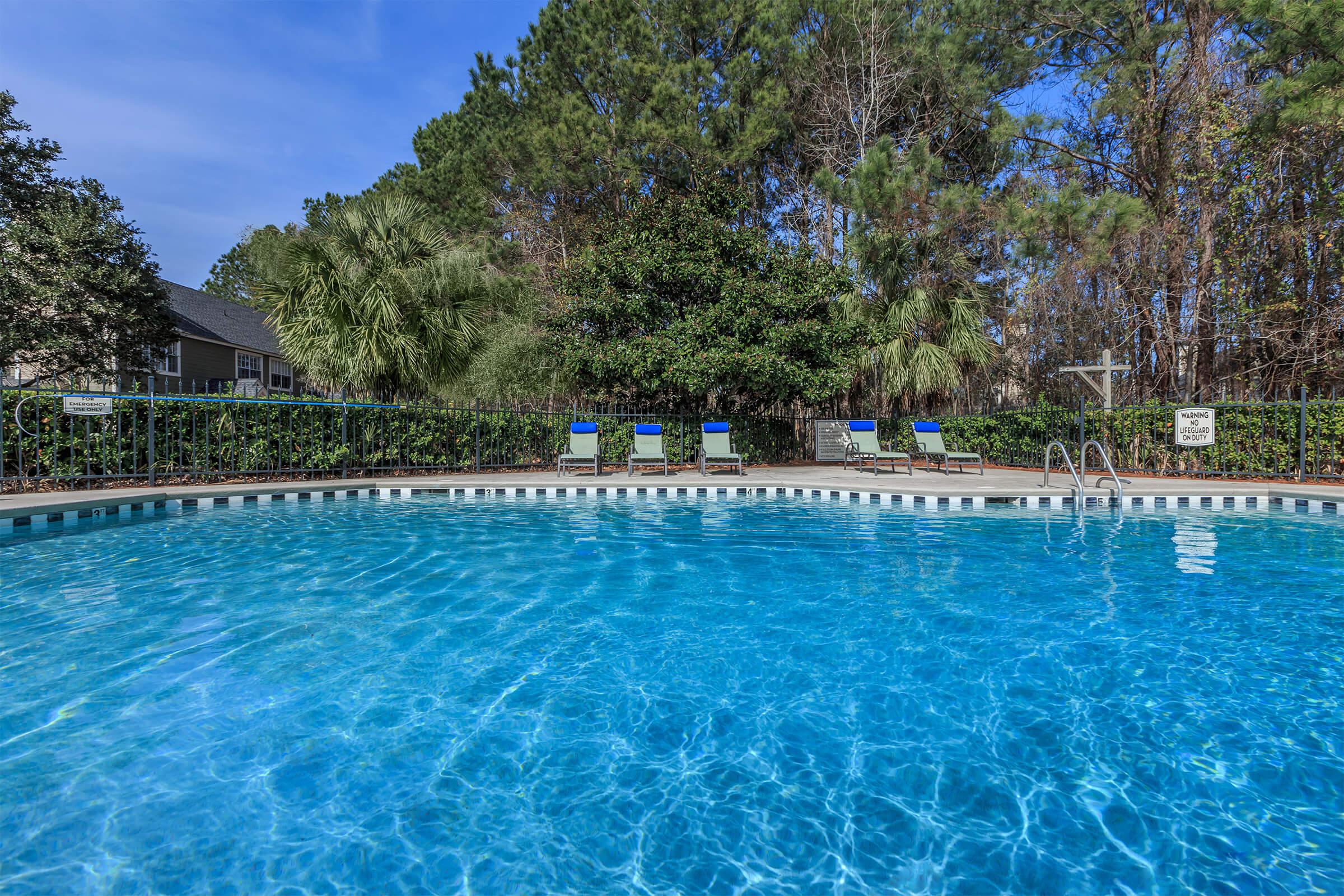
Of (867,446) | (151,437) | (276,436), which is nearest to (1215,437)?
(867,446)

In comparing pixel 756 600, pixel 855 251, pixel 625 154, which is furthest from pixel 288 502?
pixel 855 251

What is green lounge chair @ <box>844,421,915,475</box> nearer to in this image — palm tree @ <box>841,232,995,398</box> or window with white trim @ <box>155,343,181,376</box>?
palm tree @ <box>841,232,995,398</box>

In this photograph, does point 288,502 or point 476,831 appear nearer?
point 476,831

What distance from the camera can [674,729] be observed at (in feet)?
8.39

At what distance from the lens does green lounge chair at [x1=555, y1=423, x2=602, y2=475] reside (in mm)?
11500

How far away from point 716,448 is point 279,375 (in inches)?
1127

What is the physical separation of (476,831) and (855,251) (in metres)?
14.6

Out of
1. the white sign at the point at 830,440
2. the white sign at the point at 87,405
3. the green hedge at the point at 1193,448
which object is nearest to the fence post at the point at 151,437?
the white sign at the point at 87,405

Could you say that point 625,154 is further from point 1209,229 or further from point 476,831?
point 476,831

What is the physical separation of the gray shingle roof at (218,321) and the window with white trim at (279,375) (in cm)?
98

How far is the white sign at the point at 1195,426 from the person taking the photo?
966 centimetres

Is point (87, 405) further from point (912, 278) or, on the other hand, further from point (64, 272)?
point (912, 278)

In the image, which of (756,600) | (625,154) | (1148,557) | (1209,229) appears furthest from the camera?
(625,154)

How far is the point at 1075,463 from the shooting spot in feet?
39.8
